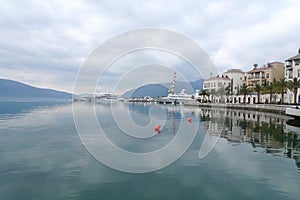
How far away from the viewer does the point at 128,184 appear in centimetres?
933

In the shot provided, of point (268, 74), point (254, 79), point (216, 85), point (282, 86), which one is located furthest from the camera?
point (216, 85)

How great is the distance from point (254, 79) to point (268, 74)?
5.29 meters

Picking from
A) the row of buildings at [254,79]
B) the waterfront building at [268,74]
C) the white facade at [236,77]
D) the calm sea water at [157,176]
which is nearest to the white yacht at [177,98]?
the row of buildings at [254,79]

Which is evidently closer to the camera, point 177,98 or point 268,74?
point 268,74

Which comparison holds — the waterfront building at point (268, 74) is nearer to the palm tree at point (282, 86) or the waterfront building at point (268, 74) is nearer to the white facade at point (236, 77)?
the white facade at point (236, 77)

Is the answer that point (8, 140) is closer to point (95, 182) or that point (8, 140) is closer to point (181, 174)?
point (95, 182)

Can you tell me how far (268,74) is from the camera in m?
71.8

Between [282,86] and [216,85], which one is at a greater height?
[216,85]

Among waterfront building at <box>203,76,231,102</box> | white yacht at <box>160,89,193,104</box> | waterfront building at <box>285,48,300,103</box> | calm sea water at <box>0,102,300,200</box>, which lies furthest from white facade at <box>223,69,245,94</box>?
calm sea water at <box>0,102,300,200</box>

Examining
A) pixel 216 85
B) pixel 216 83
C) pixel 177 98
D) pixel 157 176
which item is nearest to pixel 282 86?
pixel 216 83

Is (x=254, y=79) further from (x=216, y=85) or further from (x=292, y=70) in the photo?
(x=292, y=70)

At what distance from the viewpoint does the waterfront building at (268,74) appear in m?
71.3

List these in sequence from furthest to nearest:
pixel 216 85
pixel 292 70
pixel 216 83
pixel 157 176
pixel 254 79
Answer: pixel 216 85
pixel 216 83
pixel 254 79
pixel 292 70
pixel 157 176

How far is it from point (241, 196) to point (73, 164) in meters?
8.33
